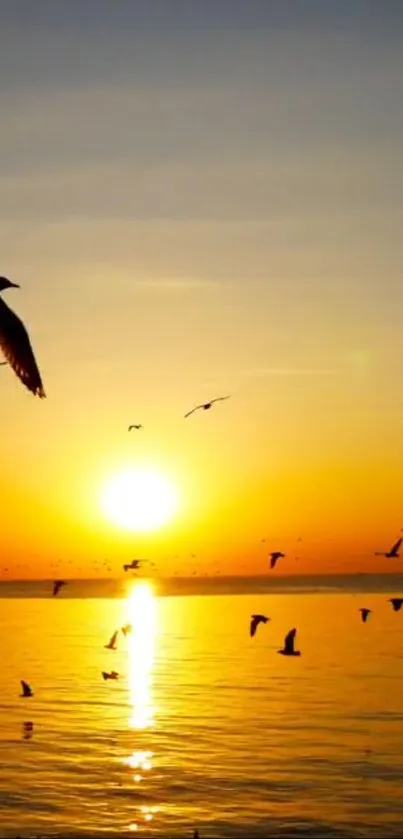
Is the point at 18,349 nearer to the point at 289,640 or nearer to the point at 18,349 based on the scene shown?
the point at 18,349

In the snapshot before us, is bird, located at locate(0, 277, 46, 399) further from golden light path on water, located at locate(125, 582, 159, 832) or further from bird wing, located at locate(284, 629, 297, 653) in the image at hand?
bird wing, located at locate(284, 629, 297, 653)

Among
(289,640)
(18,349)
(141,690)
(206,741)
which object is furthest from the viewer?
(141,690)

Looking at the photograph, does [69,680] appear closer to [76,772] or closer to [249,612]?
[76,772]

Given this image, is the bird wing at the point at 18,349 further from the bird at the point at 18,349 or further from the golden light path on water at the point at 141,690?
the golden light path on water at the point at 141,690

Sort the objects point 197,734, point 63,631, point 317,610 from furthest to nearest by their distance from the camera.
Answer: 1. point 317,610
2. point 63,631
3. point 197,734

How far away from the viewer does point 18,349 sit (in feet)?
70.4

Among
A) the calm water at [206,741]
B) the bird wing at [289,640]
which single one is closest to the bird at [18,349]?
the calm water at [206,741]

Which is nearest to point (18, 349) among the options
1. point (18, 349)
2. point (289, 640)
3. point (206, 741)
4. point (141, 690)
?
point (18, 349)

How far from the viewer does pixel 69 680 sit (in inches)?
2053

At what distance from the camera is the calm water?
26812mm

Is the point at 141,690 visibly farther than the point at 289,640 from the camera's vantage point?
Yes

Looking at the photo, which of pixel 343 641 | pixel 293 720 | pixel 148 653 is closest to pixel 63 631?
pixel 148 653

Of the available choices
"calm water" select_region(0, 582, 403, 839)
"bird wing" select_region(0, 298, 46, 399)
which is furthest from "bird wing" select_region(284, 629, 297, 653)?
"bird wing" select_region(0, 298, 46, 399)

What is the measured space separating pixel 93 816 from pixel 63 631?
6257 cm
